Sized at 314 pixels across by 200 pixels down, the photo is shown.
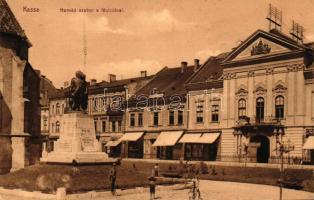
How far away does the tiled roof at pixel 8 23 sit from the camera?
35.0 m

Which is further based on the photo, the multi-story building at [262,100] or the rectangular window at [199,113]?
the rectangular window at [199,113]

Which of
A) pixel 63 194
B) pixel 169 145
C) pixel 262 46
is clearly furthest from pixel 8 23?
pixel 262 46

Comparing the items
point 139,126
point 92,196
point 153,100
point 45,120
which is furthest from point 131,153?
point 92,196

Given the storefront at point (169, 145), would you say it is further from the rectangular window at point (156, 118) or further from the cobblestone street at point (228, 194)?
the cobblestone street at point (228, 194)

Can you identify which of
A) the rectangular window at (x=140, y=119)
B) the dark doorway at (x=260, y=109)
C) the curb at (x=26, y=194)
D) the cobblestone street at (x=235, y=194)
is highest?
the dark doorway at (x=260, y=109)

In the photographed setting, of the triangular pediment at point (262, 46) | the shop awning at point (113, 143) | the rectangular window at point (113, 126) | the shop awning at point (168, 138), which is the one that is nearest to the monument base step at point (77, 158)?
the triangular pediment at point (262, 46)

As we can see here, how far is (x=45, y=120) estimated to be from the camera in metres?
68.9

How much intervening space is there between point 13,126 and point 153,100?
830 inches

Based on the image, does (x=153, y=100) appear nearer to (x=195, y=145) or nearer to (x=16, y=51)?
(x=195, y=145)

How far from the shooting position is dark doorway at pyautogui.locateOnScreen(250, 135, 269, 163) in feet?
137

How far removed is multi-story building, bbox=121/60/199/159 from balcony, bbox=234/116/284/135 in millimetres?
7698

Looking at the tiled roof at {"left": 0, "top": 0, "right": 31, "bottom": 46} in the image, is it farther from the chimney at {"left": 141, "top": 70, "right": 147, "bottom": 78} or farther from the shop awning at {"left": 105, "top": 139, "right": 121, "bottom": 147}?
the chimney at {"left": 141, "top": 70, "right": 147, "bottom": 78}

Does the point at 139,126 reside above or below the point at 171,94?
below

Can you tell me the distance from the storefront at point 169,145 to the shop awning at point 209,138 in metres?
3.19
